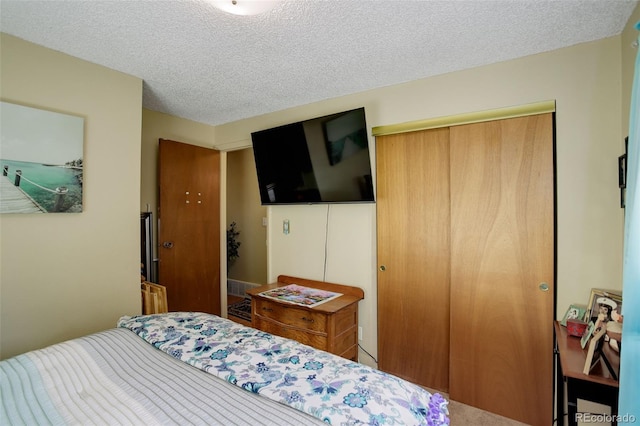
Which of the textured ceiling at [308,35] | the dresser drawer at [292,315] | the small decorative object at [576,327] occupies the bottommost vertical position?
the dresser drawer at [292,315]

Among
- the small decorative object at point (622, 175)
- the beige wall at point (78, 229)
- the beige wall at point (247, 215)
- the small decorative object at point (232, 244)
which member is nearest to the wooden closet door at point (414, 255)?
the small decorative object at point (622, 175)

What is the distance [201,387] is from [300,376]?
371 millimetres

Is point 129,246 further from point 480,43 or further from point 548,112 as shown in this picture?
point 548,112

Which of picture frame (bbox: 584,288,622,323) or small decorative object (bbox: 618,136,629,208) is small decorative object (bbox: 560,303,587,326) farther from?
small decorative object (bbox: 618,136,629,208)

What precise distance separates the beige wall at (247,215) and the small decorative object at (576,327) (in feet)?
12.5

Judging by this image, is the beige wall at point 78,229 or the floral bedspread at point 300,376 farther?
the beige wall at point 78,229

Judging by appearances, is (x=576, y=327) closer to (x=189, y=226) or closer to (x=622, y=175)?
(x=622, y=175)

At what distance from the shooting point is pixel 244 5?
1324mm

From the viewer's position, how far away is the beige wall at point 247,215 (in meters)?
4.74

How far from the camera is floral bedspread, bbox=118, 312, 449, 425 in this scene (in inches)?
38.0

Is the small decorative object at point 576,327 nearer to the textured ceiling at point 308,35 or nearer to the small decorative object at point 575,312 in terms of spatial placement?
the small decorative object at point 575,312

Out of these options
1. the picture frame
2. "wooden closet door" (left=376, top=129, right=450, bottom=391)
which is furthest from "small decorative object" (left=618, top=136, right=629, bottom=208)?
"wooden closet door" (left=376, top=129, right=450, bottom=391)

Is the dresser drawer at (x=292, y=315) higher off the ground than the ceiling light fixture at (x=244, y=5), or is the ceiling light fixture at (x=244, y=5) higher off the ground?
the ceiling light fixture at (x=244, y=5)

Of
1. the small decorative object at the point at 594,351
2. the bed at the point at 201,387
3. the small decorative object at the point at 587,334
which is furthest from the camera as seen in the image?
the small decorative object at the point at 587,334
